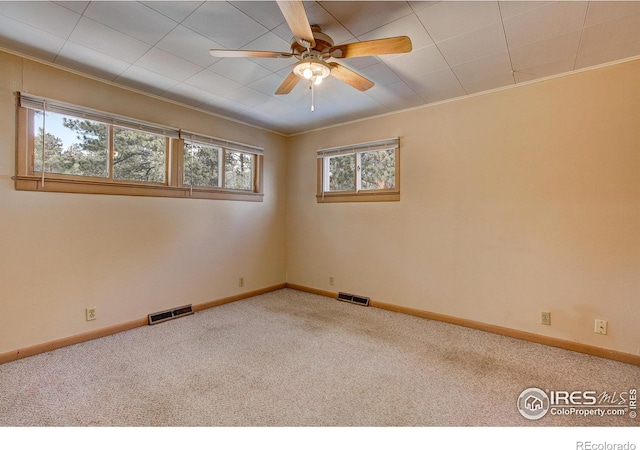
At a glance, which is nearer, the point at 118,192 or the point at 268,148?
the point at 118,192

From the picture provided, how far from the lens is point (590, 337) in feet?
8.30

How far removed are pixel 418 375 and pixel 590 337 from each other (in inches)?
64.9

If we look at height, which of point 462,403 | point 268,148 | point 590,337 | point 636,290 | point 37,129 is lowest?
point 462,403

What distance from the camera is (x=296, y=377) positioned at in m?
2.14

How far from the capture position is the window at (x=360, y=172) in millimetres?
3695

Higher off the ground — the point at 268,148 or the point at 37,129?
the point at 268,148

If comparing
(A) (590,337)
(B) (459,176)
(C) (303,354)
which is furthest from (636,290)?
(C) (303,354)

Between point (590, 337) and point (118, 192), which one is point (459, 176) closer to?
point (590, 337)

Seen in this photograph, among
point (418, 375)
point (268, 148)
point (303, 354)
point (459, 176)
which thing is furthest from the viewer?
point (268, 148)

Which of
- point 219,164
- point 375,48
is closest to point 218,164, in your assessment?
point 219,164

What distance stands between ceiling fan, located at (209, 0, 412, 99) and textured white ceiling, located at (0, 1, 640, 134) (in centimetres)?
19

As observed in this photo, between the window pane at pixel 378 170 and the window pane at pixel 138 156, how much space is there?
248 centimetres
